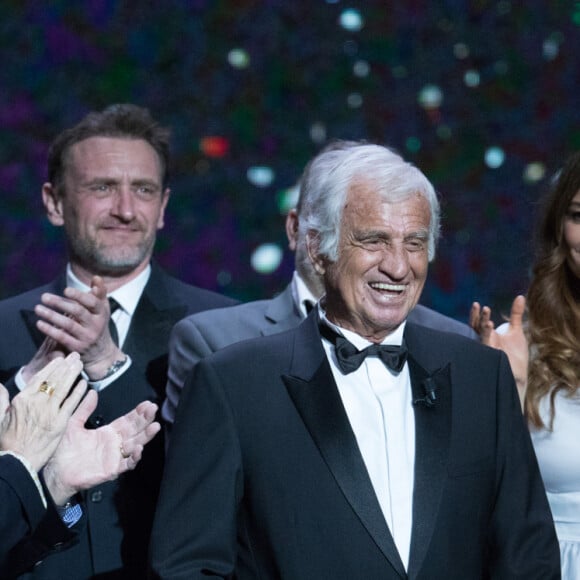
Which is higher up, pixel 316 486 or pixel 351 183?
pixel 351 183

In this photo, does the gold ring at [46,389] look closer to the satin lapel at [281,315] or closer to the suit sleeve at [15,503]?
the suit sleeve at [15,503]

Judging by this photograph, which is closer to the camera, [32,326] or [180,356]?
[180,356]

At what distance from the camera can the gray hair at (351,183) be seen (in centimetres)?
222

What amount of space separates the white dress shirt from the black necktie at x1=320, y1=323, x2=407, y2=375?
1.0 inches

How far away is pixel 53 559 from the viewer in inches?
102

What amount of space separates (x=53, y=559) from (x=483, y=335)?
3.46 feet

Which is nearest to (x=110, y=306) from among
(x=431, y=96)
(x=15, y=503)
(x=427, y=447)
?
(x=15, y=503)

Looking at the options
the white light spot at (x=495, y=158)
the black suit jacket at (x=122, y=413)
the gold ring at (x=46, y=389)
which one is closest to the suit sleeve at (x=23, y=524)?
the gold ring at (x=46, y=389)

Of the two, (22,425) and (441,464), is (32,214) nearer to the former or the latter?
(22,425)

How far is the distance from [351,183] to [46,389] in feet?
2.19

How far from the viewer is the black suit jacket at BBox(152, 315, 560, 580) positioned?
207 cm

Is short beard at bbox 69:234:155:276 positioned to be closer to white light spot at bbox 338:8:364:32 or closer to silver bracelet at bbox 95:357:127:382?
silver bracelet at bbox 95:357:127:382

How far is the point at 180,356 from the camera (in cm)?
273

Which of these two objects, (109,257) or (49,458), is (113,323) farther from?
(49,458)
